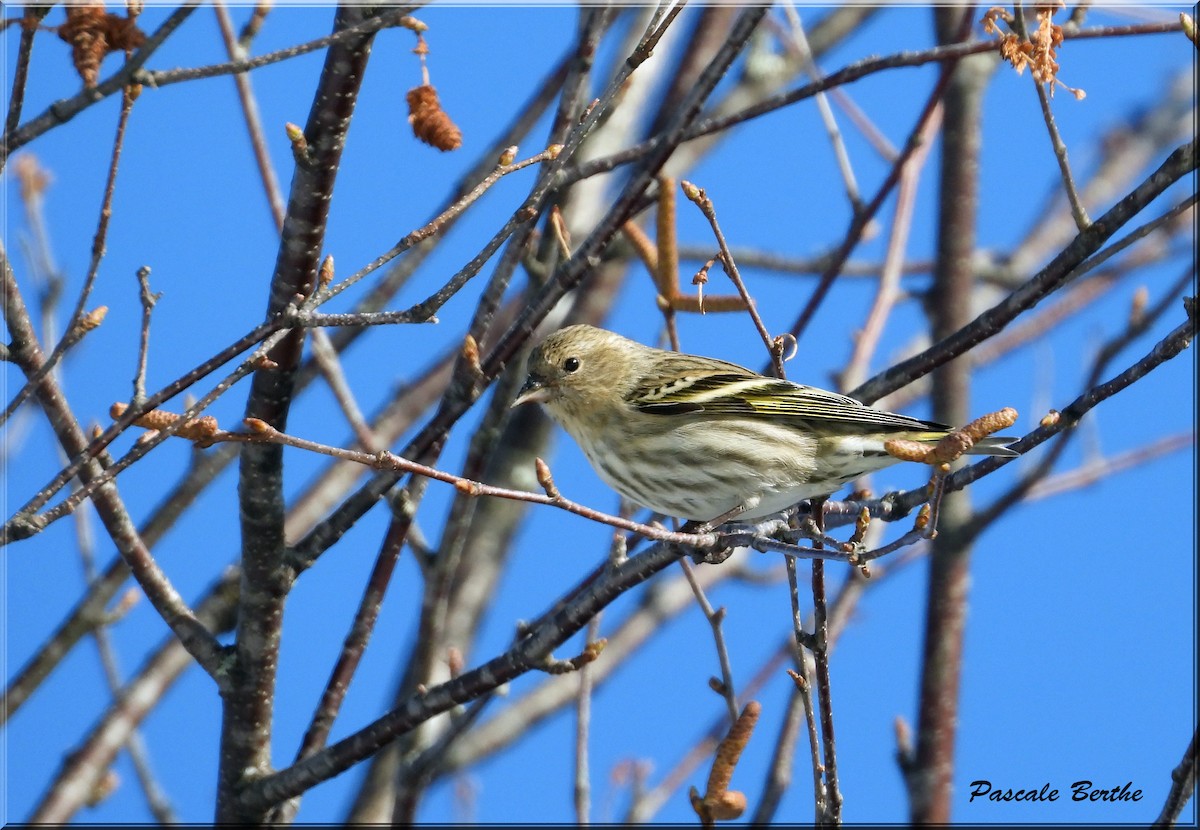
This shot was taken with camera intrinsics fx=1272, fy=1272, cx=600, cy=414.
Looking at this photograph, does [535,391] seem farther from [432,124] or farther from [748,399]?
[432,124]

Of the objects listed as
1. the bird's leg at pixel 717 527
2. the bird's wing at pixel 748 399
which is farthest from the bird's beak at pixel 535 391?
the bird's leg at pixel 717 527

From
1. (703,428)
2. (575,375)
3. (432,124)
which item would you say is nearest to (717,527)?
(703,428)

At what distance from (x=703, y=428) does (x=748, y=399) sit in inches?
7.8

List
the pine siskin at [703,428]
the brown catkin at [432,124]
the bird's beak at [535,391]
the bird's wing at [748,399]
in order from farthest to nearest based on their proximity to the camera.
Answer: the bird's beak at [535,391] < the pine siskin at [703,428] < the bird's wing at [748,399] < the brown catkin at [432,124]

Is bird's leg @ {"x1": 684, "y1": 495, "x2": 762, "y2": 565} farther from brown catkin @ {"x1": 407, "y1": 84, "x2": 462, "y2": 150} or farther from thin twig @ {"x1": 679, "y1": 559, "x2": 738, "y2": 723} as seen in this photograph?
brown catkin @ {"x1": 407, "y1": 84, "x2": 462, "y2": 150}

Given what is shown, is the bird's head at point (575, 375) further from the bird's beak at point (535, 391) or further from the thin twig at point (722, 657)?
the thin twig at point (722, 657)

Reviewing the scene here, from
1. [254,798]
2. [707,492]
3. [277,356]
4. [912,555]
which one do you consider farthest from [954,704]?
[277,356]

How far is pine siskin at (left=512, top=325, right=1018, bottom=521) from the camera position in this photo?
14.4 feet

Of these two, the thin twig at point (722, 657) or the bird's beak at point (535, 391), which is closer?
the thin twig at point (722, 657)

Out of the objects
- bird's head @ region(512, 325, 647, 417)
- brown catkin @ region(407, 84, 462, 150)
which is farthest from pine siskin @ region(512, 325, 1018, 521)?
brown catkin @ region(407, 84, 462, 150)

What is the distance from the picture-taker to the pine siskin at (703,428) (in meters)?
4.38

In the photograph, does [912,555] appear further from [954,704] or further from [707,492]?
[707,492]

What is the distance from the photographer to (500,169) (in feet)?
9.60

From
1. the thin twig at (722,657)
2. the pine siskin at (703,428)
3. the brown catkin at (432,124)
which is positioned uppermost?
the pine siskin at (703,428)
